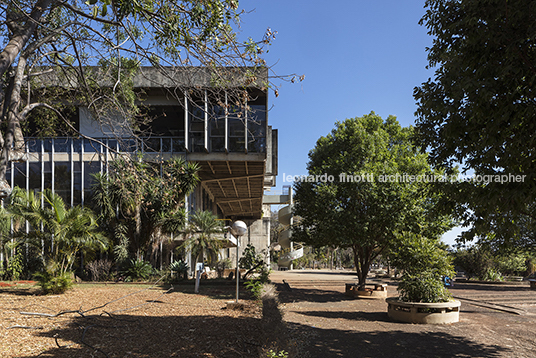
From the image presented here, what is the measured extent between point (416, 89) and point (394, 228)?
8.72 metres

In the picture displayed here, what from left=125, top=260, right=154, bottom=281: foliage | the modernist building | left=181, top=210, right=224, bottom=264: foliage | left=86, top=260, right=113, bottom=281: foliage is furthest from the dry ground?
the modernist building

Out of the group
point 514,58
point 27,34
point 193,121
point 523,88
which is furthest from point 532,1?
point 193,121

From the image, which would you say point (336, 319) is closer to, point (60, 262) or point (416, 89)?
point (416, 89)

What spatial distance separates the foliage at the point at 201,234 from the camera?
18172mm

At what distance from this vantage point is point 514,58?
4.28 metres

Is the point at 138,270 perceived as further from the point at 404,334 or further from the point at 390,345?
the point at 390,345

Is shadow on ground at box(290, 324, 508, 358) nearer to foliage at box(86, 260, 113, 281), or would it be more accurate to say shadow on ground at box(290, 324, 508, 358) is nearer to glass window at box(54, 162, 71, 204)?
foliage at box(86, 260, 113, 281)

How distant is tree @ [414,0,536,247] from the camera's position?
13.9 ft

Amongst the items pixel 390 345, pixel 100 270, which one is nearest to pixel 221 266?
pixel 100 270

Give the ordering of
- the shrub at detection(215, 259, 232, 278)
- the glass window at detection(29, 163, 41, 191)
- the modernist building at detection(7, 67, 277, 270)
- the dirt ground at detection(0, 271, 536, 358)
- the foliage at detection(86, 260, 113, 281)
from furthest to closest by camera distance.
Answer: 1. the shrub at detection(215, 259, 232, 278)
2. the glass window at detection(29, 163, 41, 191)
3. the modernist building at detection(7, 67, 277, 270)
4. the foliage at detection(86, 260, 113, 281)
5. the dirt ground at detection(0, 271, 536, 358)

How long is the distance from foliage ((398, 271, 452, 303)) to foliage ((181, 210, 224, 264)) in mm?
10629

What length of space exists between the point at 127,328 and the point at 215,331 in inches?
66.0

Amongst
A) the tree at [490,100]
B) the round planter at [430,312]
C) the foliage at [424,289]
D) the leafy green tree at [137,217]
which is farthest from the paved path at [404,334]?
the leafy green tree at [137,217]

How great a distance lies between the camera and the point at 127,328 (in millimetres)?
7164
